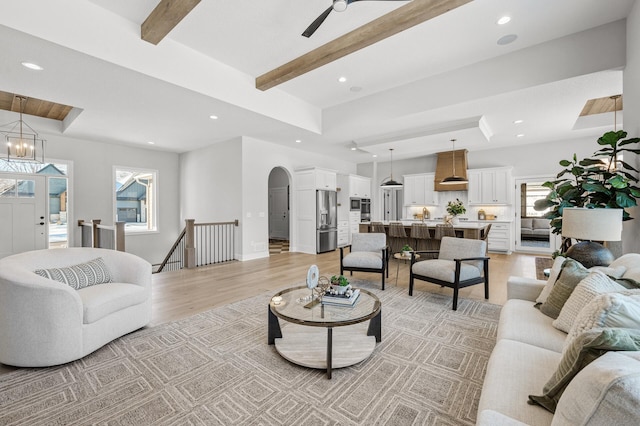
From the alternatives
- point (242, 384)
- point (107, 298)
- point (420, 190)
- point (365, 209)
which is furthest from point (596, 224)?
point (365, 209)

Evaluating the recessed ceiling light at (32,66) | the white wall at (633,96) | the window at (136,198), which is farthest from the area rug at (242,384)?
the window at (136,198)

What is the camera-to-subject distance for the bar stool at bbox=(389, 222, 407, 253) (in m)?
6.16

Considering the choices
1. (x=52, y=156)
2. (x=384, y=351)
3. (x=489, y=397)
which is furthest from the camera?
(x=52, y=156)

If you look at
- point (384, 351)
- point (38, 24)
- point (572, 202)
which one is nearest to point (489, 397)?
point (384, 351)

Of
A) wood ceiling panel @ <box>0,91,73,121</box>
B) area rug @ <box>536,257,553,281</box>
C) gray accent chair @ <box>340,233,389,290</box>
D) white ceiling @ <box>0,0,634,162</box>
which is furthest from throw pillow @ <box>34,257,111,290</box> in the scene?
area rug @ <box>536,257,553,281</box>

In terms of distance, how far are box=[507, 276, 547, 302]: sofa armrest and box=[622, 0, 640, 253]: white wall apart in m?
1.44

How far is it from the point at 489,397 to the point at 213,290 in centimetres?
384

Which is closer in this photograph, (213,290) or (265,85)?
(213,290)

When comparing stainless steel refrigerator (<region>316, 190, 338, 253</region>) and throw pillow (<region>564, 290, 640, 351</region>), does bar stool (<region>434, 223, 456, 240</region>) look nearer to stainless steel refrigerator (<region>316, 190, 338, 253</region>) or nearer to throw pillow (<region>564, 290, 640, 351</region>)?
stainless steel refrigerator (<region>316, 190, 338, 253</region>)

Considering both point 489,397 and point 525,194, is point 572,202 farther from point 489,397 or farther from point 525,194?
point 525,194

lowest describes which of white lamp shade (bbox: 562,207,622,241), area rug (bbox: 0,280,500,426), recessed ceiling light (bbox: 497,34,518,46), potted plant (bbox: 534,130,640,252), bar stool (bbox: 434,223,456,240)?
area rug (bbox: 0,280,500,426)

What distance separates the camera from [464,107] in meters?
4.77

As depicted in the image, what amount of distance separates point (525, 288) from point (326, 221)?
18.7ft

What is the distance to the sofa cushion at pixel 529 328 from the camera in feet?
5.90
